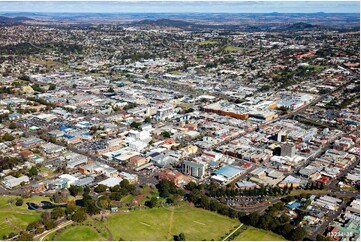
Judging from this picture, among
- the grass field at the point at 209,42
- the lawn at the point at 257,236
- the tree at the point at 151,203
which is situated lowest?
the lawn at the point at 257,236

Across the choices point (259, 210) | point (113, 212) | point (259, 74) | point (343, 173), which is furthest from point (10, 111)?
point (259, 74)

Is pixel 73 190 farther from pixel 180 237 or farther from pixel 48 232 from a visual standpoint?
pixel 180 237

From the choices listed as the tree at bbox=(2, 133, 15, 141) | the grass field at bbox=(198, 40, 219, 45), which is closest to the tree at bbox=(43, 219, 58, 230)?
the tree at bbox=(2, 133, 15, 141)

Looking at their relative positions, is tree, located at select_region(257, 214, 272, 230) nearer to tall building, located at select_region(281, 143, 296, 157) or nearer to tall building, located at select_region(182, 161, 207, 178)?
tall building, located at select_region(182, 161, 207, 178)

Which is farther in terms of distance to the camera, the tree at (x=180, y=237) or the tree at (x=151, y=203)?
the tree at (x=151, y=203)

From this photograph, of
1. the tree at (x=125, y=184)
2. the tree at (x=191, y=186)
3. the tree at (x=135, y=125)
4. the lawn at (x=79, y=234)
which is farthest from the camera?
the tree at (x=135, y=125)

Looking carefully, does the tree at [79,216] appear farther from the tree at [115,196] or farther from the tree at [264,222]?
the tree at [264,222]

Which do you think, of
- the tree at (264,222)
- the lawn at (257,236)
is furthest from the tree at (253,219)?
the lawn at (257,236)
